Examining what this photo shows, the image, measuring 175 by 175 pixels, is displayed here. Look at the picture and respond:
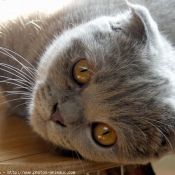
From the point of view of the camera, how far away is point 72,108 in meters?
0.93

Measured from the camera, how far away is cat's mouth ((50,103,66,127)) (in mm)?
946

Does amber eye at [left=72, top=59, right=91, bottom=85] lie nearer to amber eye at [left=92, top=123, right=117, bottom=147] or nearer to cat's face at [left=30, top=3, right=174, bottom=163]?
cat's face at [left=30, top=3, right=174, bottom=163]

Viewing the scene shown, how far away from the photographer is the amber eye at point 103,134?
37.2 inches

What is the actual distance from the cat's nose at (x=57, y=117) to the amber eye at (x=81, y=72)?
100 millimetres

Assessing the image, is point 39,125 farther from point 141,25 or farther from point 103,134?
point 141,25

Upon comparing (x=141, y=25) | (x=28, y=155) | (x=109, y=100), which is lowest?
(x=28, y=155)

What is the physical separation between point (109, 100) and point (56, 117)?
0.15m

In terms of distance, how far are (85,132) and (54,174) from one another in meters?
0.14

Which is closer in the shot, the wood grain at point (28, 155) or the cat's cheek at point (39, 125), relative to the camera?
the wood grain at point (28, 155)

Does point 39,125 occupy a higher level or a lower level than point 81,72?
lower

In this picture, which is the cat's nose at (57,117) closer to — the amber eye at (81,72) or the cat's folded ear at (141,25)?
the amber eye at (81,72)

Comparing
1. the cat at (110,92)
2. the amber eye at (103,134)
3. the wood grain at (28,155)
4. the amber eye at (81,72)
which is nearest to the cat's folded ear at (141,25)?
the cat at (110,92)

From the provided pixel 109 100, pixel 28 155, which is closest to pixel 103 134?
pixel 109 100

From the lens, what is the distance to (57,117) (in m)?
0.95
